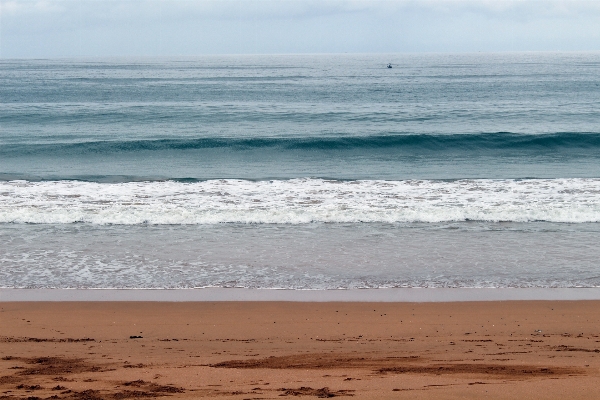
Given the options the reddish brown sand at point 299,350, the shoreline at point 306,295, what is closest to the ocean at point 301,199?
the shoreline at point 306,295

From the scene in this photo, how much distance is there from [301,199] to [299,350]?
30.3ft

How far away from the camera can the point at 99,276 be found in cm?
1014

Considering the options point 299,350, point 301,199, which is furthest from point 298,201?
point 299,350

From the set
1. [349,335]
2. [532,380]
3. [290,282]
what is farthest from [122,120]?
[532,380]

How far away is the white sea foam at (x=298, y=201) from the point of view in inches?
Answer: 551

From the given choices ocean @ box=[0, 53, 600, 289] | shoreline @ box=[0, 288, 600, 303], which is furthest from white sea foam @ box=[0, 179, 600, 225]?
shoreline @ box=[0, 288, 600, 303]

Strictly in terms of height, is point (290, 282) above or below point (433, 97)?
below

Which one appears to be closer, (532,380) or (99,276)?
(532,380)

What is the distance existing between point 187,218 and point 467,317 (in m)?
7.79

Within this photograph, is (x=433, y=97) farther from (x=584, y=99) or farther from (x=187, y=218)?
(x=187, y=218)

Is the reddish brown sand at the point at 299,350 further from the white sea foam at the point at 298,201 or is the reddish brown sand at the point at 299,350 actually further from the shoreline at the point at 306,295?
the white sea foam at the point at 298,201

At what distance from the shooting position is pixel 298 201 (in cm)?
1573

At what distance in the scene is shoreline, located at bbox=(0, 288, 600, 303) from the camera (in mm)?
9008

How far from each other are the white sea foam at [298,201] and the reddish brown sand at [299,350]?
5403mm
